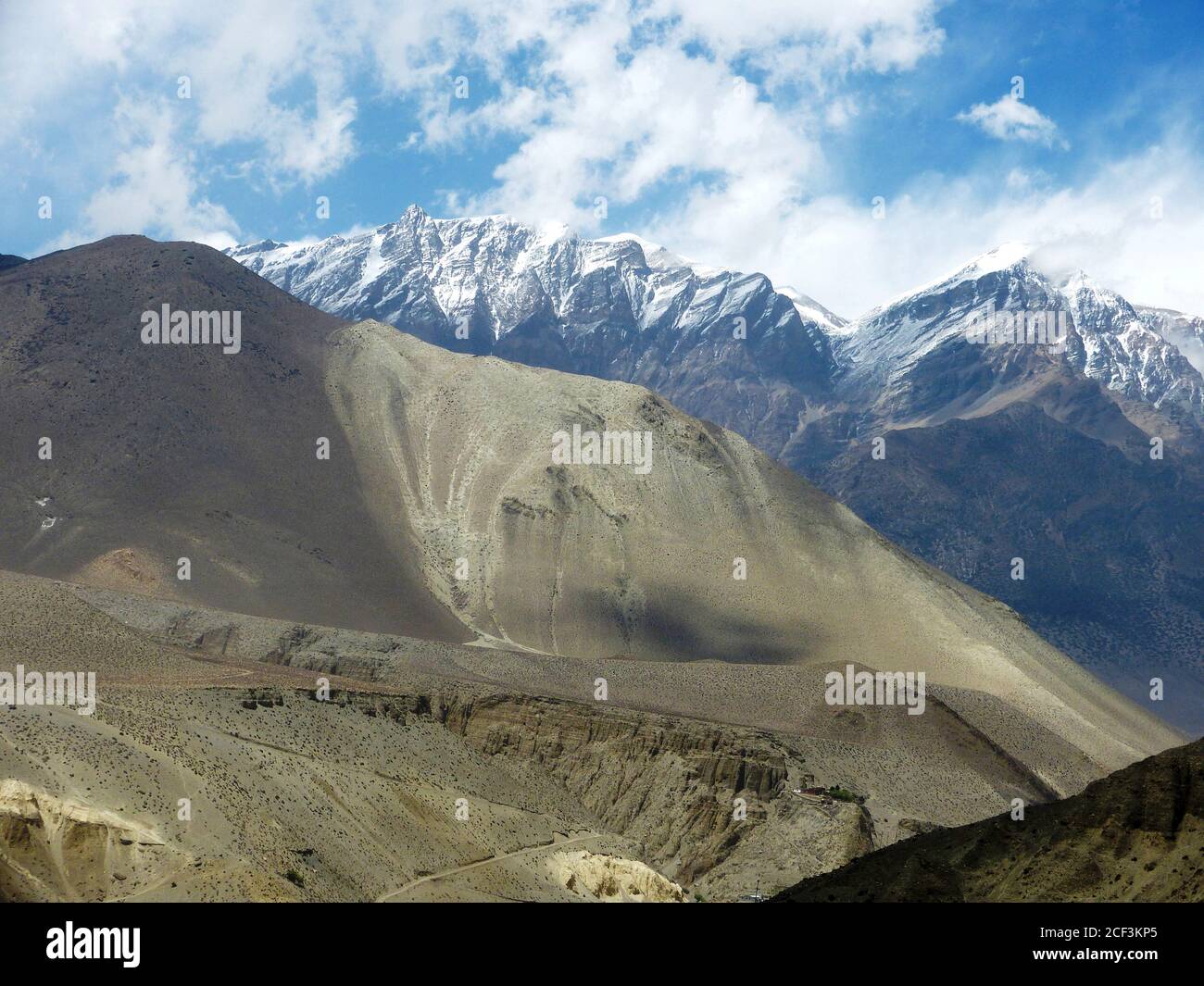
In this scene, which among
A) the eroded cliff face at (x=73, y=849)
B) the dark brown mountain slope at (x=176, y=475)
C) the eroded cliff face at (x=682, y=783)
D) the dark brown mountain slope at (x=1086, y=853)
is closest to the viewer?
the dark brown mountain slope at (x=1086, y=853)

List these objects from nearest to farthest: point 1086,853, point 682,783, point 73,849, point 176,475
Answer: point 1086,853
point 73,849
point 682,783
point 176,475

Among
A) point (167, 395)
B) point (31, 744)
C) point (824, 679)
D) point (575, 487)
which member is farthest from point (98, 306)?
point (31, 744)

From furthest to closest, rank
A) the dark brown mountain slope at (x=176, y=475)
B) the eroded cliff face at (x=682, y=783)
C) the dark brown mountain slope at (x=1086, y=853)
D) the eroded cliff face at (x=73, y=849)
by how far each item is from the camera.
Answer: the dark brown mountain slope at (x=176, y=475)
the eroded cliff face at (x=682, y=783)
the eroded cliff face at (x=73, y=849)
the dark brown mountain slope at (x=1086, y=853)

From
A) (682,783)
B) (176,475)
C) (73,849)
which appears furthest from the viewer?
(176,475)

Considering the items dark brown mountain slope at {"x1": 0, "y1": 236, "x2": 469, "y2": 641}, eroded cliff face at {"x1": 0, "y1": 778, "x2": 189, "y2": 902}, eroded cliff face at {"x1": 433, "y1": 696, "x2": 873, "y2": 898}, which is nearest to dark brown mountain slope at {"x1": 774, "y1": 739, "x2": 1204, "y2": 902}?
eroded cliff face at {"x1": 0, "y1": 778, "x2": 189, "y2": 902}

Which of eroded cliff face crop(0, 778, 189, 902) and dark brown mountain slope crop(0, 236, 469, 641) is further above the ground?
dark brown mountain slope crop(0, 236, 469, 641)

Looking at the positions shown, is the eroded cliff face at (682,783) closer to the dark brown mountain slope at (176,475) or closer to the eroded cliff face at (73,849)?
the eroded cliff face at (73,849)

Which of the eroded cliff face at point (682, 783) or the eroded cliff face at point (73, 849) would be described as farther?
the eroded cliff face at point (682, 783)

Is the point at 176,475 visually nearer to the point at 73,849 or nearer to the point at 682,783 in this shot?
the point at 682,783

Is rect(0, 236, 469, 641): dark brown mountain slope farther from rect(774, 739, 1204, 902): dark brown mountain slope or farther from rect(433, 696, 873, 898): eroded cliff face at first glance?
rect(774, 739, 1204, 902): dark brown mountain slope

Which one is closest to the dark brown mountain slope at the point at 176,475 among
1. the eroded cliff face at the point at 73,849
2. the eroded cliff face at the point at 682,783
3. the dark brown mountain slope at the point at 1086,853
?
the eroded cliff face at the point at 682,783

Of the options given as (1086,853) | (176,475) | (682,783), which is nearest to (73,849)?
(1086,853)

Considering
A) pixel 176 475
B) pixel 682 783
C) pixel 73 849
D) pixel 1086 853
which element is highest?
pixel 176 475

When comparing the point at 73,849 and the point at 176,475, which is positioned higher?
the point at 176,475
